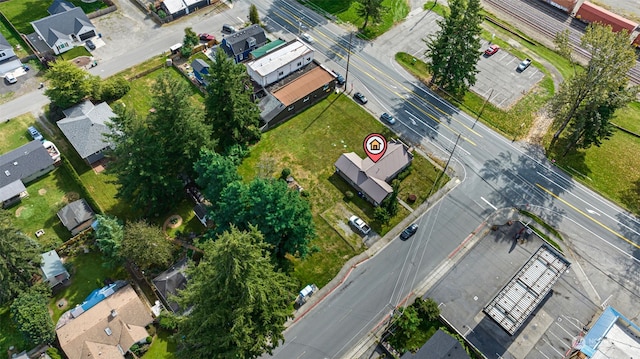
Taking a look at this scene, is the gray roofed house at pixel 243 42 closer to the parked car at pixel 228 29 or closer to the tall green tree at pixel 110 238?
the parked car at pixel 228 29

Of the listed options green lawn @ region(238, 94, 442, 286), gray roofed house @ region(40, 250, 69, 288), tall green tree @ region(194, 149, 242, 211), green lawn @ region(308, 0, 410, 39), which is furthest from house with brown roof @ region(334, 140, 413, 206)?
gray roofed house @ region(40, 250, 69, 288)

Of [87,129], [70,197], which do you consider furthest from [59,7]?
[70,197]

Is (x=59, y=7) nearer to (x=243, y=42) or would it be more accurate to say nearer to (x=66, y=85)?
Answer: (x=66, y=85)

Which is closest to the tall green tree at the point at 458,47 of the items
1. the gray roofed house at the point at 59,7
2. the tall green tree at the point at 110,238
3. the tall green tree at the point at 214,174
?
the tall green tree at the point at 214,174

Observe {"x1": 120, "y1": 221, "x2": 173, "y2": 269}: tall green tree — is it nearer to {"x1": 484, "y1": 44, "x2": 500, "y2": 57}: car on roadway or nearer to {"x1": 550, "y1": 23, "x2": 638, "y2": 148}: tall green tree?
{"x1": 550, "y1": 23, "x2": 638, "y2": 148}: tall green tree

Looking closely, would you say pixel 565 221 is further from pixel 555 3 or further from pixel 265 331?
pixel 555 3

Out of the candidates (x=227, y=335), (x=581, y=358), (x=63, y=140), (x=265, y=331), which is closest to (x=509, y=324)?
(x=581, y=358)
